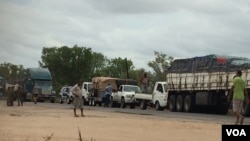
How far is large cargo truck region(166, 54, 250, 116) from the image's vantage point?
30625 mm

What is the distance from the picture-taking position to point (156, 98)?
124ft

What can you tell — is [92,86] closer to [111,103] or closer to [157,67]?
[111,103]

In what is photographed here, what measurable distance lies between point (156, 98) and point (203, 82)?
17.3 feet

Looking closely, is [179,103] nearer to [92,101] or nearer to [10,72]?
[92,101]

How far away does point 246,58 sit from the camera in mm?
31500

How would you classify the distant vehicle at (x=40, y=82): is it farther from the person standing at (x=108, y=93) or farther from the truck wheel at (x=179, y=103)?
the truck wheel at (x=179, y=103)

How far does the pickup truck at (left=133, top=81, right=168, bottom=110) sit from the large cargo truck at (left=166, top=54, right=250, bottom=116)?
0.42m

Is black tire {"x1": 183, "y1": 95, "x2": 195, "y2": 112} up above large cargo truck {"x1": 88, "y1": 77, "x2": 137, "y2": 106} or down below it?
below

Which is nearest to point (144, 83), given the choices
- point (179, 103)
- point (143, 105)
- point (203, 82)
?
point (143, 105)

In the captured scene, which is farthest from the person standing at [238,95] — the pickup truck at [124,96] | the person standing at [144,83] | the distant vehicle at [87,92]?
the distant vehicle at [87,92]

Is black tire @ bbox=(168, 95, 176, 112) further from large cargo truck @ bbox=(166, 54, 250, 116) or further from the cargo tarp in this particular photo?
the cargo tarp

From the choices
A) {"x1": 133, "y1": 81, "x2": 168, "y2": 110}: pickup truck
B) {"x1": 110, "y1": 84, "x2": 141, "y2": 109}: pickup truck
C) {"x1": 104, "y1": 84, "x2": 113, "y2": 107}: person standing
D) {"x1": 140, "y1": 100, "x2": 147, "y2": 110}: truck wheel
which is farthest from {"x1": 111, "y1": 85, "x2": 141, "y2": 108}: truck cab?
{"x1": 140, "y1": 100, "x2": 147, "y2": 110}: truck wheel

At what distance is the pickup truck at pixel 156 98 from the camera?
36.9m

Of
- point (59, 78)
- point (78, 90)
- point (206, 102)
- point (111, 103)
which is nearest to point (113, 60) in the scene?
point (59, 78)
